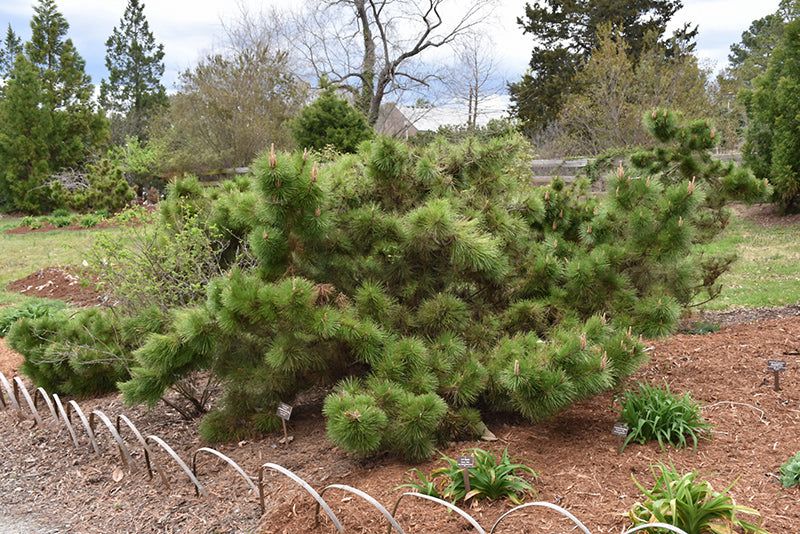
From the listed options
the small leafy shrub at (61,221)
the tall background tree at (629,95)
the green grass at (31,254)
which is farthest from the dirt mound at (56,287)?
the tall background tree at (629,95)

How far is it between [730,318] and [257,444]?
525cm

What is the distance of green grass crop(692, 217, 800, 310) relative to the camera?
24.2 ft

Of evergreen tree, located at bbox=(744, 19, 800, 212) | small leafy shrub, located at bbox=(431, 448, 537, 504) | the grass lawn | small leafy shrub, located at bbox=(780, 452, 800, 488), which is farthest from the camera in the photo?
evergreen tree, located at bbox=(744, 19, 800, 212)

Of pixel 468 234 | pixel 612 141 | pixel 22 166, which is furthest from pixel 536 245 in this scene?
pixel 22 166

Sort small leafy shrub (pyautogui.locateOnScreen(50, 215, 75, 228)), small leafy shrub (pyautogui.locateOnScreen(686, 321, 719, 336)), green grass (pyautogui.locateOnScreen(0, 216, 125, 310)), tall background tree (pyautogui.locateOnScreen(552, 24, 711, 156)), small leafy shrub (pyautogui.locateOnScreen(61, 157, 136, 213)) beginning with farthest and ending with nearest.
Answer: tall background tree (pyautogui.locateOnScreen(552, 24, 711, 156)), small leafy shrub (pyautogui.locateOnScreen(61, 157, 136, 213)), small leafy shrub (pyautogui.locateOnScreen(50, 215, 75, 228)), green grass (pyautogui.locateOnScreen(0, 216, 125, 310)), small leafy shrub (pyautogui.locateOnScreen(686, 321, 719, 336))

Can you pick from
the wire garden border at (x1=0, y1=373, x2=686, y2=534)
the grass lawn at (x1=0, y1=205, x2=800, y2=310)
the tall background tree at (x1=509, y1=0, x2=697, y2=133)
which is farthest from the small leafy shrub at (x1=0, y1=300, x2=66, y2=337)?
the tall background tree at (x1=509, y1=0, x2=697, y2=133)

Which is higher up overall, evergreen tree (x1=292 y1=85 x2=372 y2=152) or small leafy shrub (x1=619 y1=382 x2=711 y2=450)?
evergreen tree (x1=292 y1=85 x2=372 y2=152)

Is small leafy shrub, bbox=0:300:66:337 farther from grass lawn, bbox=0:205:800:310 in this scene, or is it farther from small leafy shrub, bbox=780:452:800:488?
small leafy shrub, bbox=780:452:800:488

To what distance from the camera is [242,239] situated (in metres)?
5.32

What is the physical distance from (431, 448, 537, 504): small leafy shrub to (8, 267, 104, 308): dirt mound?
6.90 metres

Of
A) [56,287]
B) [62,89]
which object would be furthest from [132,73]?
[56,287]

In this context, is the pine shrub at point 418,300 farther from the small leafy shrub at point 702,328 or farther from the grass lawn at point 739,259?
the grass lawn at point 739,259

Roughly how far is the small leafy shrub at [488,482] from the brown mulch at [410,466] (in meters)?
0.05

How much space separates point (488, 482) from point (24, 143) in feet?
70.1
